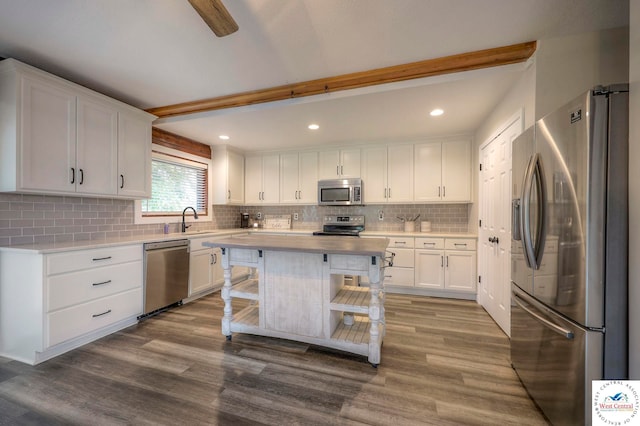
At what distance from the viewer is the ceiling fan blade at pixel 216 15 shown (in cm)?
132

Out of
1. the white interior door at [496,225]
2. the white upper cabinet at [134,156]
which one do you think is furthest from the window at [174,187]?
the white interior door at [496,225]

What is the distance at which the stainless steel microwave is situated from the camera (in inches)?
170

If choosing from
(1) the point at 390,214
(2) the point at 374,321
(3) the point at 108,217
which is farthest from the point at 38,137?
(1) the point at 390,214

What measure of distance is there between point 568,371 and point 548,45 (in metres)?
2.16

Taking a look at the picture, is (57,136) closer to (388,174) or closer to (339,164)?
(339,164)

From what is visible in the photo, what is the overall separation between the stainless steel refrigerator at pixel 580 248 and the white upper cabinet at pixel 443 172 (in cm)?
248

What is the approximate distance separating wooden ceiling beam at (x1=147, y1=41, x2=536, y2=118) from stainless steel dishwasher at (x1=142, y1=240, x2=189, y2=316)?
5.53 ft

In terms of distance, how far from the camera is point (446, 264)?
367 centimetres

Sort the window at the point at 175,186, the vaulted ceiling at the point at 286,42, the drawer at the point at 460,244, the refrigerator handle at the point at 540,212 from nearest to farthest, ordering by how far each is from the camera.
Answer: the refrigerator handle at the point at 540,212 → the vaulted ceiling at the point at 286,42 → the drawer at the point at 460,244 → the window at the point at 175,186

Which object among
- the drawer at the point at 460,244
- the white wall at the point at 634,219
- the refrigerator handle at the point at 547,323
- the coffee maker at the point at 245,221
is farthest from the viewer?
the coffee maker at the point at 245,221

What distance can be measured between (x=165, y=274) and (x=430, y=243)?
3553 mm

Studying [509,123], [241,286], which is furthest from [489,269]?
[241,286]

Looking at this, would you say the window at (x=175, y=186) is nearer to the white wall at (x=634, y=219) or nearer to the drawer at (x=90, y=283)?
the drawer at (x=90, y=283)

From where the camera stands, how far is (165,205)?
384cm
